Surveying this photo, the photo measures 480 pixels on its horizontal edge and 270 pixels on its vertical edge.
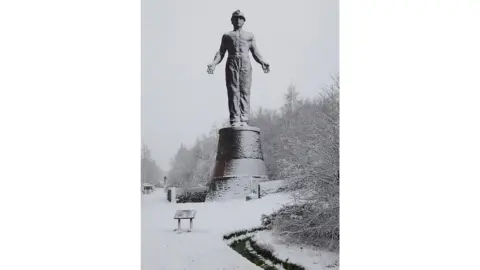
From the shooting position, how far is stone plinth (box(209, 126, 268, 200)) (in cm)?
309

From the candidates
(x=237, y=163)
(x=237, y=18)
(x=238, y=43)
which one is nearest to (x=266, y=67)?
(x=238, y=43)

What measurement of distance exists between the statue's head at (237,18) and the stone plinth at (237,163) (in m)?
0.53

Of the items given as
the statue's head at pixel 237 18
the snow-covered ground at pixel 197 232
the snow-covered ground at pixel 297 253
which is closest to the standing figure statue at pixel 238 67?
the statue's head at pixel 237 18

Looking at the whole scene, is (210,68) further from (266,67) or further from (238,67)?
(266,67)

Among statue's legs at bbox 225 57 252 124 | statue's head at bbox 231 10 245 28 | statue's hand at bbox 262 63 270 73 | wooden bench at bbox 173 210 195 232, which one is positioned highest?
statue's head at bbox 231 10 245 28

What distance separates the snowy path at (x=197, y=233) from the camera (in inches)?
117

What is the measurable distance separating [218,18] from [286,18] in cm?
36

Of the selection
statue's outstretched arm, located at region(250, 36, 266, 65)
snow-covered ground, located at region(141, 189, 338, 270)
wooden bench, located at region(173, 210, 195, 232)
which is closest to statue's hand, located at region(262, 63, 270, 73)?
statue's outstretched arm, located at region(250, 36, 266, 65)

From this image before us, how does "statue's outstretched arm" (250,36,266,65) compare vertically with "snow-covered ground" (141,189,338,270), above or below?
above

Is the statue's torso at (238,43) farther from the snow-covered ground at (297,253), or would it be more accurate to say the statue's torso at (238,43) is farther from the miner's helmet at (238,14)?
the snow-covered ground at (297,253)

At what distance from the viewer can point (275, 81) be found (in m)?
3.14

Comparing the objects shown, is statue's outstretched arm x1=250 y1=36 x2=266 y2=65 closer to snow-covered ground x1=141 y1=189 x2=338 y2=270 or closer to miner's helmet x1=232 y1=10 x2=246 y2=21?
miner's helmet x1=232 y1=10 x2=246 y2=21
